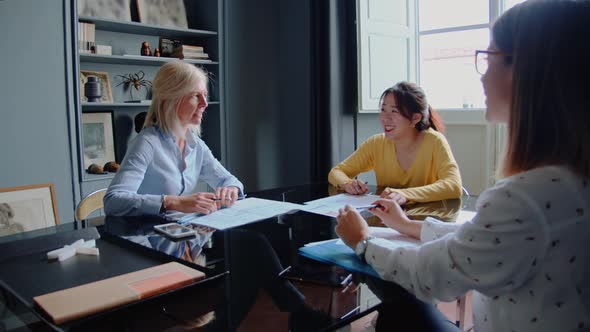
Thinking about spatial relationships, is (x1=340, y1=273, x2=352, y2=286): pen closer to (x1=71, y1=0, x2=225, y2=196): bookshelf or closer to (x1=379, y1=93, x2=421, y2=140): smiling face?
(x1=379, y1=93, x2=421, y2=140): smiling face

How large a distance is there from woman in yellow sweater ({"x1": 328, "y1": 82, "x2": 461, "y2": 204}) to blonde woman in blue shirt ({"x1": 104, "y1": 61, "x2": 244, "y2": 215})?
0.53 m

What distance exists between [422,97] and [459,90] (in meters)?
1.84

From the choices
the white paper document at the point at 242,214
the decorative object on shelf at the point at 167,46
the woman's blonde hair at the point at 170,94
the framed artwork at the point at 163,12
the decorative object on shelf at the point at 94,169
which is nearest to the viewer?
the white paper document at the point at 242,214

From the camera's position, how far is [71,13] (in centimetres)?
278

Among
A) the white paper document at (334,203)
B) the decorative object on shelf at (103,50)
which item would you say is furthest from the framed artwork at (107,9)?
the white paper document at (334,203)

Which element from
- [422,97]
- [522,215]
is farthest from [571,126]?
[422,97]

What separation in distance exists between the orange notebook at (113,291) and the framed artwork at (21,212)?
1.57 meters

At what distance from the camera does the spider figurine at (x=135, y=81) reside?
3.47 m

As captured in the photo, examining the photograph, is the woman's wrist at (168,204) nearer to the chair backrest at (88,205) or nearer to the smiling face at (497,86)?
the chair backrest at (88,205)

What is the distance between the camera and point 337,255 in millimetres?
1051

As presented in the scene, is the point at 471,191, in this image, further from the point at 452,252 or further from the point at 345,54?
the point at 452,252

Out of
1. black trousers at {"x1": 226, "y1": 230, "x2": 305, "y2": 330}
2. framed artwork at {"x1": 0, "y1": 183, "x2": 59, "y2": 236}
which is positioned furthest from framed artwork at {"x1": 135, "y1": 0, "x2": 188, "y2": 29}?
black trousers at {"x1": 226, "y1": 230, "x2": 305, "y2": 330}

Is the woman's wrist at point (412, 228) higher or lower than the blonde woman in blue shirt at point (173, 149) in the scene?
lower

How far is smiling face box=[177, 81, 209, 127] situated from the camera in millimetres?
1936
